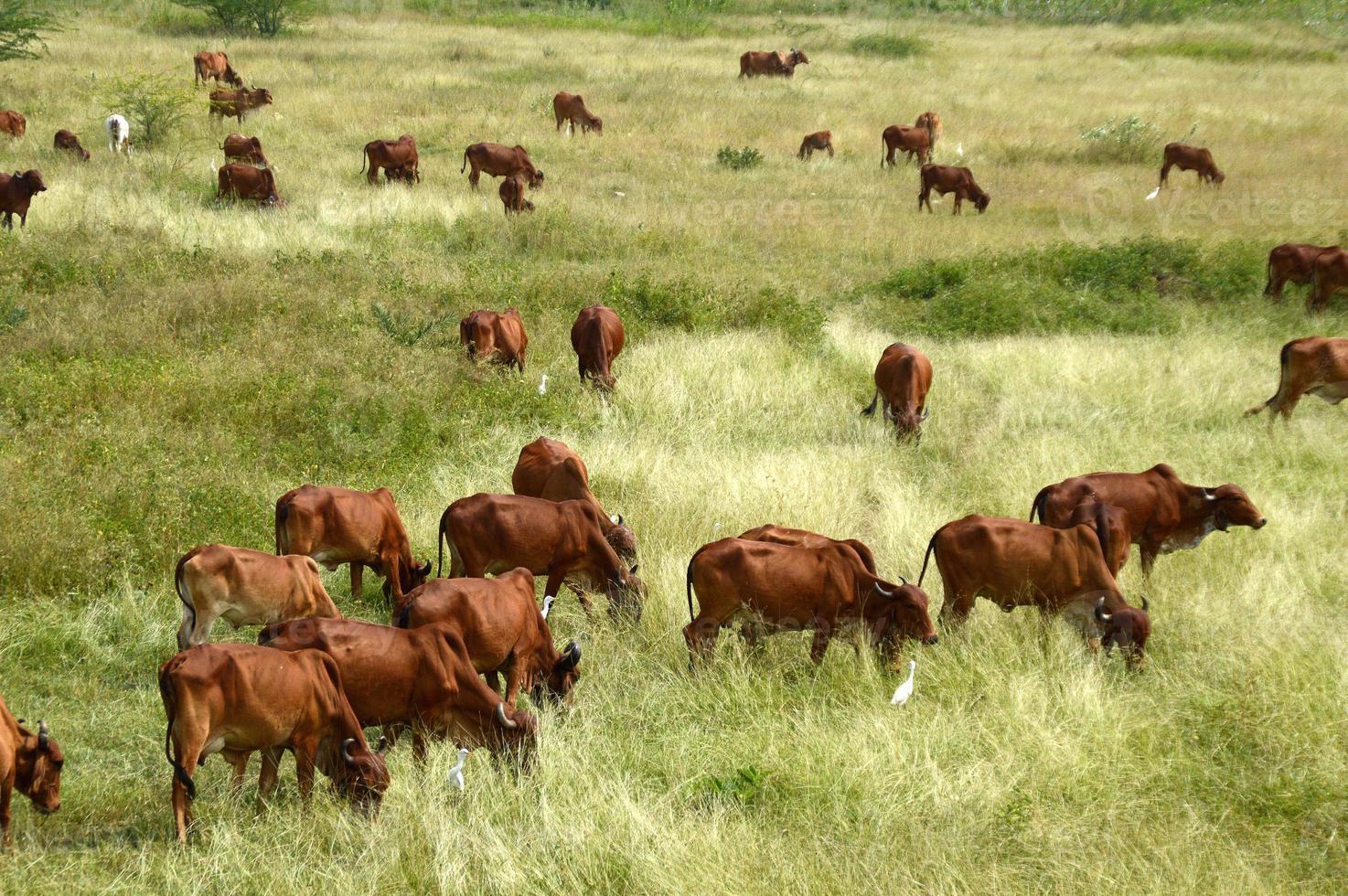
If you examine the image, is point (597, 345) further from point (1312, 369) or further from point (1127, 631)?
point (1312, 369)

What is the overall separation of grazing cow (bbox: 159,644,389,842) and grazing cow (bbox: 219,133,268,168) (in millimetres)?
16859

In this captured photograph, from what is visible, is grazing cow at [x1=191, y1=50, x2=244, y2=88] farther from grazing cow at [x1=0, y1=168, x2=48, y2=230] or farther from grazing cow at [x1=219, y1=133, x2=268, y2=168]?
grazing cow at [x1=0, y1=168, x2=48, y2=230]

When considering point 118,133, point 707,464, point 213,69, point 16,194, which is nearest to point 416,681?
point 707,464

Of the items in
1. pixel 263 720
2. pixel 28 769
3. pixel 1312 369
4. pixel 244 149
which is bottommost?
pixel 28 769

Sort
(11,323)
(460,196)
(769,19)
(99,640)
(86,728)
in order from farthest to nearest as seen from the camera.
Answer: (769,19)
(460,196)
(11,323)
(99,640)
(86,728)

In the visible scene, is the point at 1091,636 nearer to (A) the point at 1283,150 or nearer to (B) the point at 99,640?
(B) the point at 99,640

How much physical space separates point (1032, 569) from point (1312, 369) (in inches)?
223

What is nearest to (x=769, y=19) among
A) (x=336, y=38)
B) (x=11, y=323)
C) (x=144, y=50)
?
(x=336, y=38)

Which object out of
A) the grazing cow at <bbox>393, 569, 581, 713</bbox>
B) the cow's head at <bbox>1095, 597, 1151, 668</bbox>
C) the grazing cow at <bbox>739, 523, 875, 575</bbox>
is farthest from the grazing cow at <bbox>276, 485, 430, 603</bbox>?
the cow's head at <bbox>1095, 597, 1151, 668</bbox>

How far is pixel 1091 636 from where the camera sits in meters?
7.55

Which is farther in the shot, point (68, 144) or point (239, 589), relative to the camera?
point (68, 144)

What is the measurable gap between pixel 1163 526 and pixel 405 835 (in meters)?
5.54

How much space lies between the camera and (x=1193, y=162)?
24062mm

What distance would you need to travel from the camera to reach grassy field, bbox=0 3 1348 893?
18.2 ft
